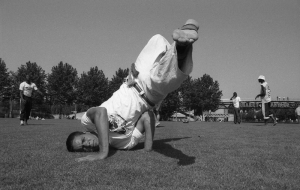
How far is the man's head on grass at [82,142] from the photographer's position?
13.4 feet

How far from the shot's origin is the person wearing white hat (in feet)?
10.7

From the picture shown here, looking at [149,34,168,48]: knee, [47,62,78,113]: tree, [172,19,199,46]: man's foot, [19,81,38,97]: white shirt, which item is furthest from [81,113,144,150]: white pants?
[47,62,78,113]: tree

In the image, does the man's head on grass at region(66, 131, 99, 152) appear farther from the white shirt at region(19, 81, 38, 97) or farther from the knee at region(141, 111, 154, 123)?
the white shirt at region(19, 81, 38, 97)

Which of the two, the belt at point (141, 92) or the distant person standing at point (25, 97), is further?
the distant person standing at point (25, 97)

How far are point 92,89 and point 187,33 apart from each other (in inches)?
1993

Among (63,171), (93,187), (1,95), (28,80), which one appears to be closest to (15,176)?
(63,171)

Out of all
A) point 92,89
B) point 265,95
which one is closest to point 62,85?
point 92,89

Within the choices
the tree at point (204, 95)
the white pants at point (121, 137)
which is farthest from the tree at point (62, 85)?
the white pants at point (121, 137)

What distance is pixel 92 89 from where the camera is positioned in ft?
169

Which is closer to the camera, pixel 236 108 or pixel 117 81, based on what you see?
pixel 236 108

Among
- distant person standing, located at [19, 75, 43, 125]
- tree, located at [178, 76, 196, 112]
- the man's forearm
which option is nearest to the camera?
the man's forearm

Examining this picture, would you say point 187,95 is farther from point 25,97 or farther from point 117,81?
point 25,97

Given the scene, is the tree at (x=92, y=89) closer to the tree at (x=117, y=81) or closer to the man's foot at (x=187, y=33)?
the tree at (x=117, y=81)

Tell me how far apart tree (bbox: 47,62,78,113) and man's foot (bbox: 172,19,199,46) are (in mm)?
51512
